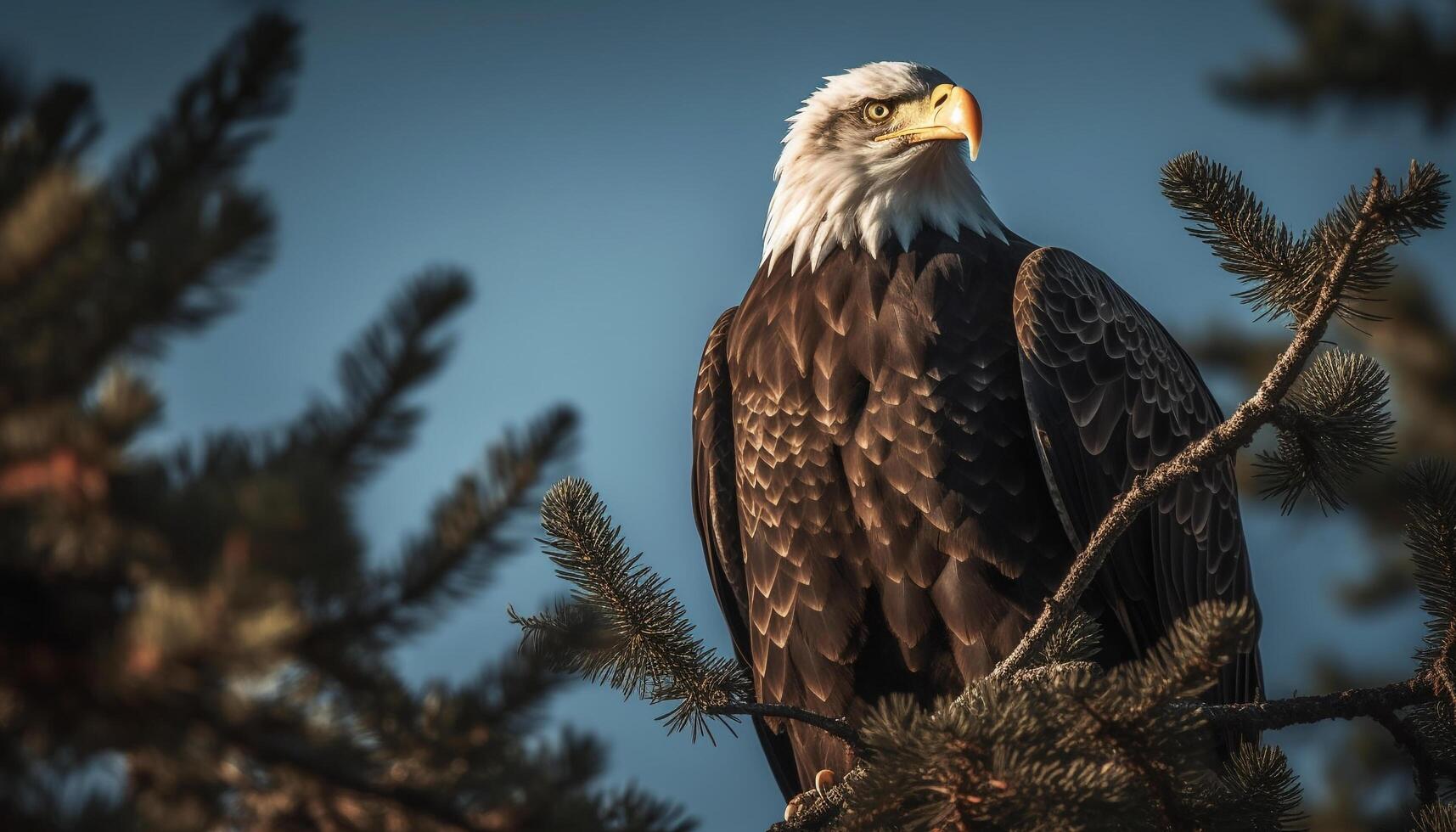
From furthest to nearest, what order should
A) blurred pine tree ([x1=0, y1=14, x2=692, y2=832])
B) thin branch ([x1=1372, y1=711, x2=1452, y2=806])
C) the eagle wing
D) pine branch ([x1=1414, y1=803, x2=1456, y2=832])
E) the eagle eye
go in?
the eagle eye < the eagle wing < thin branch ([x1=1372, y1=711, x2=1452, y2=806]) < pine branch ([x1=1414, y1=803, x2=1456, y2=832]) < blurred pine tree ([x1=0, y1=14, x2=692, y2=832])

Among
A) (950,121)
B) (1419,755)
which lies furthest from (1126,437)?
(1419,755)

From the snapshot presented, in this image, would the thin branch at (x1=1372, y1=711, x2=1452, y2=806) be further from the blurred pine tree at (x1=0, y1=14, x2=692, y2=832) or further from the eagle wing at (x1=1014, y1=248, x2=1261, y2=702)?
the blurred pine tree at (x1=0, y1=14, x2=692, y2=832)

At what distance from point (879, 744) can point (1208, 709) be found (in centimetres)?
108

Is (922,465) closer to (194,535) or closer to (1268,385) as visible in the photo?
(1268,385)

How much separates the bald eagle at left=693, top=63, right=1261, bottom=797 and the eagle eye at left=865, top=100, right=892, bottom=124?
0.04 ft

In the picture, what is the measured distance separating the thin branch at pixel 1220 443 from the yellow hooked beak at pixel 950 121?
6.65 ft

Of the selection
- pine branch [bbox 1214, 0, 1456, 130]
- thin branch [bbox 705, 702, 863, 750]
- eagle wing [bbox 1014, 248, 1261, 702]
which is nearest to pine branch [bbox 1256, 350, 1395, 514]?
eagle wing [bbox 1014, 248, 1261, 702]

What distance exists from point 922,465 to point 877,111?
5.37ft

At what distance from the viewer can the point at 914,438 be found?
407cm

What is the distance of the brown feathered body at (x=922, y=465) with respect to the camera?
4.12 meters

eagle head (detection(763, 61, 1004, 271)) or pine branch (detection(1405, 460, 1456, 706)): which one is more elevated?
eagle head (detection(763, 61, 1004, 271))

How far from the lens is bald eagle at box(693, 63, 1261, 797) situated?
4.13 meters

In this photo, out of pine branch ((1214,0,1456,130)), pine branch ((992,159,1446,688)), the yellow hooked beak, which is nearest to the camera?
pine branch ((992,159,1446,688))

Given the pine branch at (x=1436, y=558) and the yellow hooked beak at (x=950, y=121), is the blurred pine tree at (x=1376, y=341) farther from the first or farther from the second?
the yellow hooked beak at (x=950, y=121)
